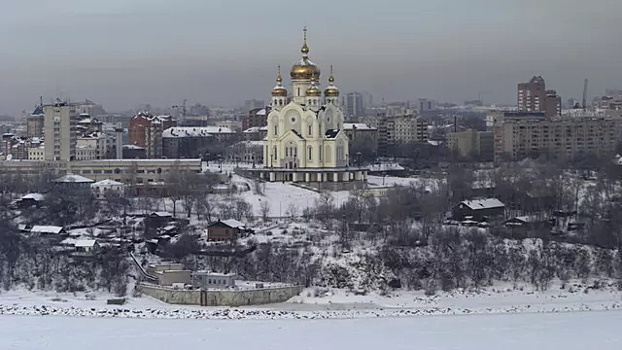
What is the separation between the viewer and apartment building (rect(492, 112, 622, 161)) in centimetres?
4003

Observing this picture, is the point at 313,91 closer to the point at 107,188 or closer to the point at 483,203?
the point at 107,188

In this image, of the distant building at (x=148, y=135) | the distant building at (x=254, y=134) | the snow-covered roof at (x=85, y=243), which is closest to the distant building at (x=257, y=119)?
the distant building at (x=254, y=134)

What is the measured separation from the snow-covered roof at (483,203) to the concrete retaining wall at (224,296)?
636 centimetres

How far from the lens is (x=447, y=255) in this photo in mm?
21672

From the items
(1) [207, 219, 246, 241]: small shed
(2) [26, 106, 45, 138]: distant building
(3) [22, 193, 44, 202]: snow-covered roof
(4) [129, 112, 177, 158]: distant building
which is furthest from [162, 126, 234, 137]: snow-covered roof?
(1) [207, 219, 246, 241]: small shed

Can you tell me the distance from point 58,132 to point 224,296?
1385 centimetres

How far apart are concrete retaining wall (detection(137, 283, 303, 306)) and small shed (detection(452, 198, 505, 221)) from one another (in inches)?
241

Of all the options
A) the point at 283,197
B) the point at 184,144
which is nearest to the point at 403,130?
the point at 184,144

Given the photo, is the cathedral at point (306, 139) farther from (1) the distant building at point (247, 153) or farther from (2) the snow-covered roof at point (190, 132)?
(2) the snow-covered roof at point (190, 132)

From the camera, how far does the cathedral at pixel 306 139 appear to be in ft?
97.8

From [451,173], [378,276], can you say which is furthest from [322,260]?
[451,173]

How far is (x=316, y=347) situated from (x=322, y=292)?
4.29m

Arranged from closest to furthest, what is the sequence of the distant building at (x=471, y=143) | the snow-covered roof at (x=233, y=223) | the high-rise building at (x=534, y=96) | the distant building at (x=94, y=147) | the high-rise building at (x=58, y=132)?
the snow-covered roof at (x=233, y=223)
the high-rise building at (x=58, y=132)
the distant building at (x=94, y=147)
the distant building at (x=471, y=143)
the high-rise building at (x=534, y=96)

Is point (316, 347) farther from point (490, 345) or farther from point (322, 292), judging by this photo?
point (322, 292)
